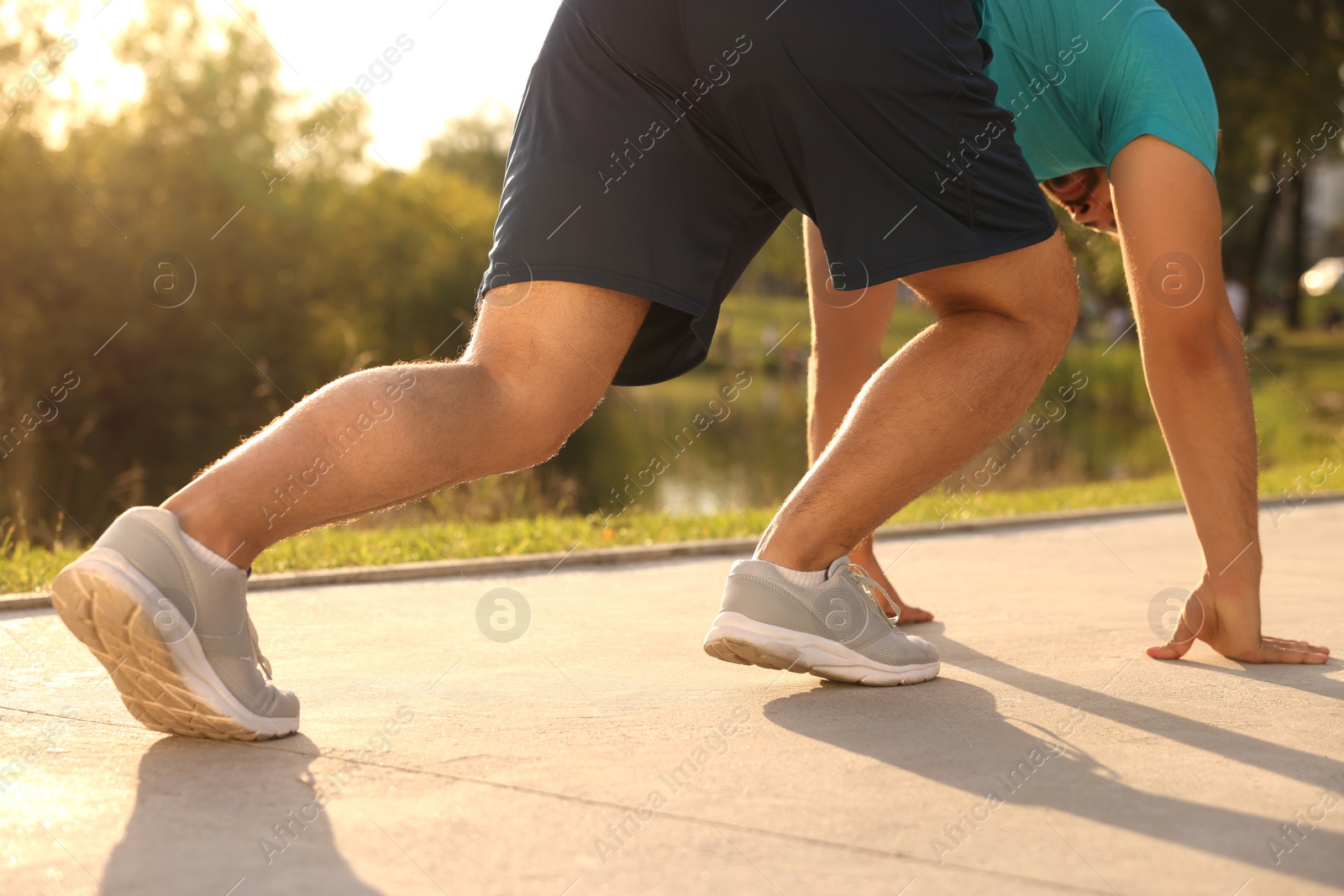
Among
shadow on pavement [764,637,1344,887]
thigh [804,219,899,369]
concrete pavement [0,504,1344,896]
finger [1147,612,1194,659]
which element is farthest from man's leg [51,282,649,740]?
finger [1147,612,1194,659]

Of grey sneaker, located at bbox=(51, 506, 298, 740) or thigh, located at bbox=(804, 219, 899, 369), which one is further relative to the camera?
thigh, located at bbox=(804, 219, 899, 369)

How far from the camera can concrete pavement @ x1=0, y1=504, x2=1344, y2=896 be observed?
159 cm

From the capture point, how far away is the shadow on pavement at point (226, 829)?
1.55 meters

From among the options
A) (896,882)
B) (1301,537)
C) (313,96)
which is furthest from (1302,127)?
(313,96)

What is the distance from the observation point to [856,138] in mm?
2275

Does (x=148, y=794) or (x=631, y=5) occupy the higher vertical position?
(x=631, y=5)

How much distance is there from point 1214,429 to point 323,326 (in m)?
28.1

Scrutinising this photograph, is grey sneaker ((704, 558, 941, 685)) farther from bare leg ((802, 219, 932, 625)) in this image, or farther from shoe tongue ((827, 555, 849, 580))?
bare leg ((802, 219, 932, 625))

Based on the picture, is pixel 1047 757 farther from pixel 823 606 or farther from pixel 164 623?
pixel 164 623

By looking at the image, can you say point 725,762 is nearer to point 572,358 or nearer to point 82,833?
point 572,358

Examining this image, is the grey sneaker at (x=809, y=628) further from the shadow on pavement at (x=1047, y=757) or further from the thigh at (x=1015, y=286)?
the thigh at (x=1015, y=286)

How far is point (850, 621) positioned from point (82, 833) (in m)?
1.37

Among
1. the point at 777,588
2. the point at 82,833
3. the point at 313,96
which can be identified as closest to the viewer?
the point at 82,833

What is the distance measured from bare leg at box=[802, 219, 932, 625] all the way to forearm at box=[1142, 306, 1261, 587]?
2.28ft
